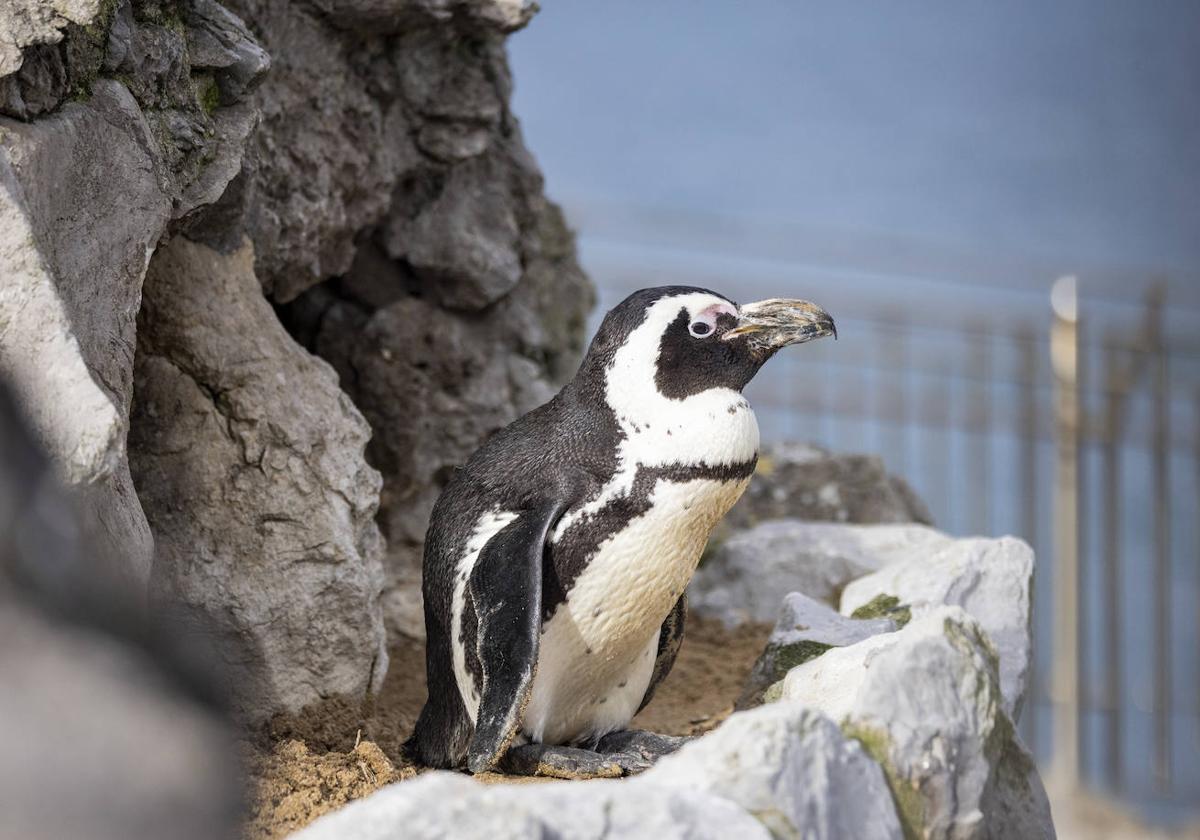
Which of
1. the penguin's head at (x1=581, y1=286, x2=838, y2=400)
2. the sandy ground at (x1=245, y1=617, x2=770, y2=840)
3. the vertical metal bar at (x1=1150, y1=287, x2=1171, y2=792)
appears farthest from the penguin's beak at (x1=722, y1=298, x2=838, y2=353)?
the vertical metal bar at (x1=1150, y1=287, x2=1171, y2=792)

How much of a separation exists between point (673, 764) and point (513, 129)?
2610 mm

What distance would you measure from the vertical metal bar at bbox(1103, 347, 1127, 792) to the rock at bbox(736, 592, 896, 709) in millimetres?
3612

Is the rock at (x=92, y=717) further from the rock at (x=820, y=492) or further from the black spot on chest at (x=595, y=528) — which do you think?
the rock at (x=820, y=492)

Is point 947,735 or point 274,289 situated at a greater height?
point 274,289

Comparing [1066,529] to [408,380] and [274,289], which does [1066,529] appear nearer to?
[408,380]

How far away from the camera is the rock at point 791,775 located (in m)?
1.46

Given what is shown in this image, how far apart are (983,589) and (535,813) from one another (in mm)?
1772

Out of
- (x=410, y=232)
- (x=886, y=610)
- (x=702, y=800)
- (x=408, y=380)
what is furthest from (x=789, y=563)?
(x=702, y=800)

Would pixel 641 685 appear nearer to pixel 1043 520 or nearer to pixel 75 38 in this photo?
pixel 75 38

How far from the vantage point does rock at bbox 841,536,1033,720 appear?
8.77ft

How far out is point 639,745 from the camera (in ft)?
8.04

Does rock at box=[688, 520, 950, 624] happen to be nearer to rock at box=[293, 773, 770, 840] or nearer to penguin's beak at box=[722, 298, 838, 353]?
penguin's beak at box=[722, 298, 838, 353]

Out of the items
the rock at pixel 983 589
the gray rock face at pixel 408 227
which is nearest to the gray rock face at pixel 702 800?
the rock at pixel 983 589

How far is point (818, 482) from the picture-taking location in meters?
4.54
